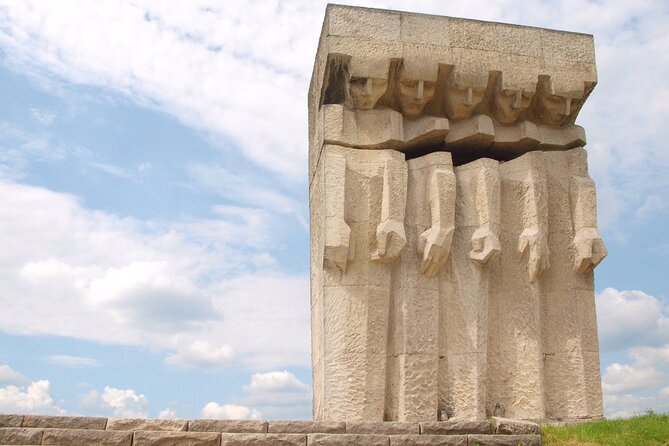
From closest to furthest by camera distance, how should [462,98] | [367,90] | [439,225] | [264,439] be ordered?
[264,439] → [439,225] → [367,90] → [462,98]

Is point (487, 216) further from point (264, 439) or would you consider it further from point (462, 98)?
point (264, 439)

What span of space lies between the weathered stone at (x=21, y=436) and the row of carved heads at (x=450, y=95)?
5101 millimetres

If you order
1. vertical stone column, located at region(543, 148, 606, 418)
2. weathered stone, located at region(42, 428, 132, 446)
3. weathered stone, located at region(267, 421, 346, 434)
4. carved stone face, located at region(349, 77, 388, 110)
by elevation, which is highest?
carved stone face, located at region(349, 77, 388, 110)

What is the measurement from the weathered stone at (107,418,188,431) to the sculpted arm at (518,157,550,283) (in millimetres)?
4515

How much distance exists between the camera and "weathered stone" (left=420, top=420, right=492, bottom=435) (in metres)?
6.66

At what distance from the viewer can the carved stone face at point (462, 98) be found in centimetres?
951

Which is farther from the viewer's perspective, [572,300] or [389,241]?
[572,300]

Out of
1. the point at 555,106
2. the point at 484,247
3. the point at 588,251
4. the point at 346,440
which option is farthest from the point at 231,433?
the point at 555,106

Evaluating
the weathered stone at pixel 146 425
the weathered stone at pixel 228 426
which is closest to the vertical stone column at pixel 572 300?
the weathered stone at pixel 228 426

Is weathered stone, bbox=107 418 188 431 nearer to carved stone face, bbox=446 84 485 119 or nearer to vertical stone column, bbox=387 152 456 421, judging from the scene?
vertical stone column, bbox=387 152 456 421

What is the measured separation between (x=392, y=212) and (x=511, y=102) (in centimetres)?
219

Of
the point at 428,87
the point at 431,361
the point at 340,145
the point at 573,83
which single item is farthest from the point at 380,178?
the point at 573,83

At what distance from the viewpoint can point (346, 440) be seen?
636 cm

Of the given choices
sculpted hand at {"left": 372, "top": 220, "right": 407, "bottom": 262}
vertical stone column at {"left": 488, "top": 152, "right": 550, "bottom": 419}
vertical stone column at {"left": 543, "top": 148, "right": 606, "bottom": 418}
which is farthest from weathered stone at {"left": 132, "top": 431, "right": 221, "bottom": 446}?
vertical stone column at {"left": 543, "top": 148, "right": 606, "bottom": 418}
